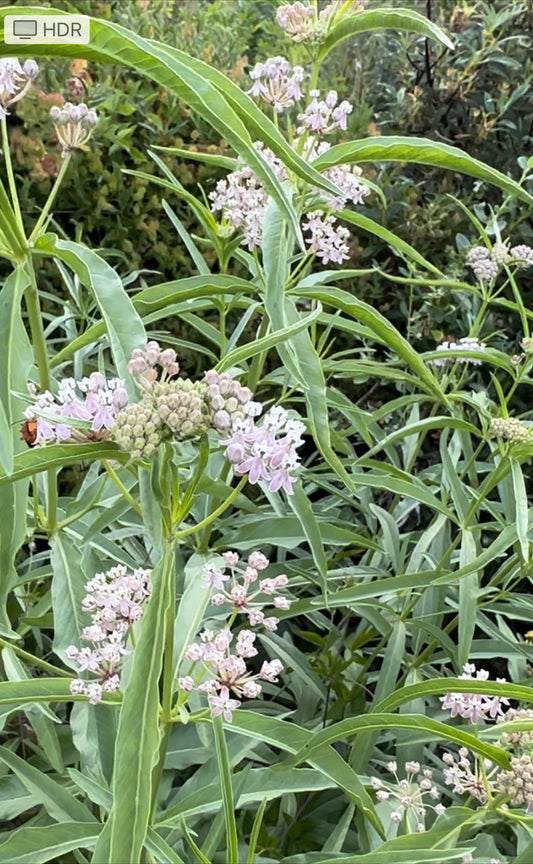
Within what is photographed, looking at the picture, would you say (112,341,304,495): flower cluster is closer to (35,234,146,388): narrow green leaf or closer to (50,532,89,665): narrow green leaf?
(35,234,146,388): narrow green leaf

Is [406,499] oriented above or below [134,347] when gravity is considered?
below

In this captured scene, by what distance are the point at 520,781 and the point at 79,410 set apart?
563 millimetres

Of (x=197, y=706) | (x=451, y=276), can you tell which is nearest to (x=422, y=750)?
(x=197, y=706)

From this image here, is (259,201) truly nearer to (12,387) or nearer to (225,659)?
(12,387)

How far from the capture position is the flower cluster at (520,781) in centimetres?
77

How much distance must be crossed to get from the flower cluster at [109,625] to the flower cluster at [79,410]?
170 millimetres

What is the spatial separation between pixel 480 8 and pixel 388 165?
2.71 feet

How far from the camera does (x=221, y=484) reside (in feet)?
3.10

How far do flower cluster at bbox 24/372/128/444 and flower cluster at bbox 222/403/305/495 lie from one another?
98 millimetres

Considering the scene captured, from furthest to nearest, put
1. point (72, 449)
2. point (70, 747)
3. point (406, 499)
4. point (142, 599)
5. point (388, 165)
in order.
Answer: point (388, 165) → point (406, 499) → point (70, 747) → point (142, 599) → point (72, 449)

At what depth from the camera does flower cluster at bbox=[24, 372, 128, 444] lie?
0.63 meters

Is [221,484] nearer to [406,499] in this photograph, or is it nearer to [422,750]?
[422,750]

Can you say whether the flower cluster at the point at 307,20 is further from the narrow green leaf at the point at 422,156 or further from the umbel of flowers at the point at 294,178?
the narrow green leaf at the point at 422,156

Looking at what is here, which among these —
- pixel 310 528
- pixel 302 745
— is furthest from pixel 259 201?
pixel 302 745
